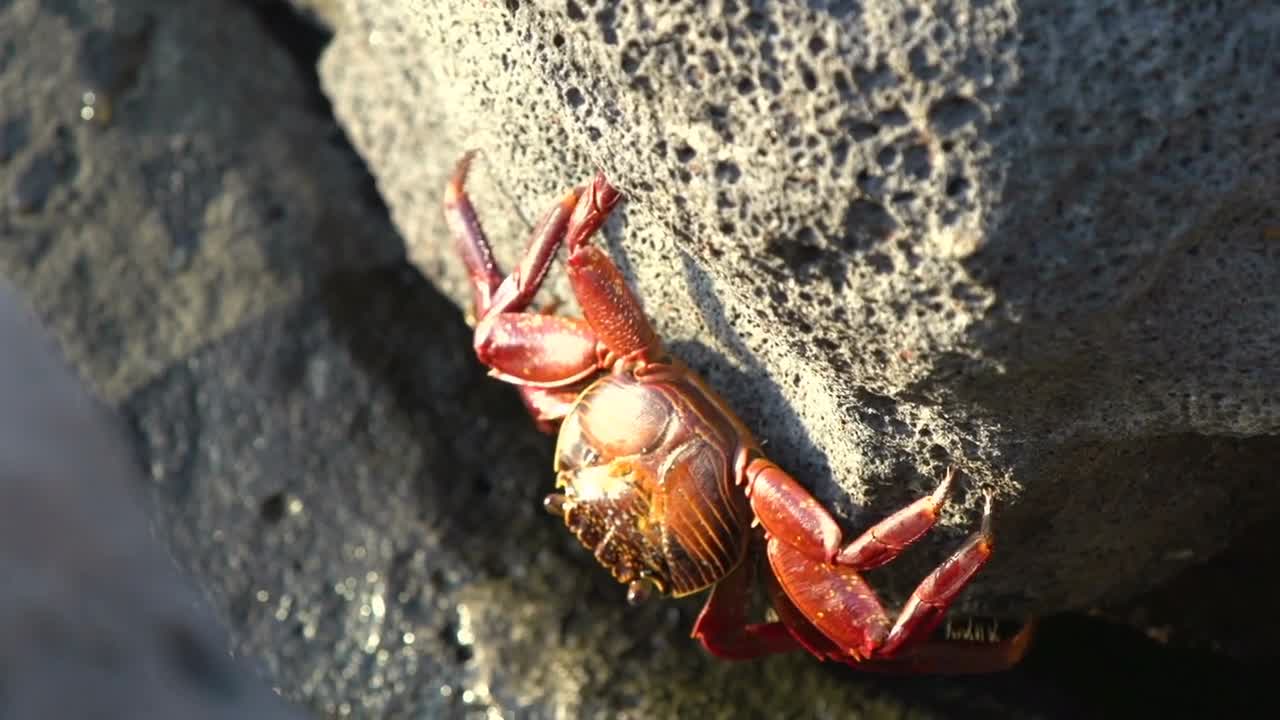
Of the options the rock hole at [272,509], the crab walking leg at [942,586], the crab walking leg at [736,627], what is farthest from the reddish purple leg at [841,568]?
the rock hole at [272,509]

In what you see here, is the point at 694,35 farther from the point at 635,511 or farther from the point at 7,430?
the point at 7,430

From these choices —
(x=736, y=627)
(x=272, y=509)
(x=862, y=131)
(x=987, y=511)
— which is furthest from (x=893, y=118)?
(x=272, y=509)

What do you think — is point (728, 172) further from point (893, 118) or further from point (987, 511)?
point (987, 511)

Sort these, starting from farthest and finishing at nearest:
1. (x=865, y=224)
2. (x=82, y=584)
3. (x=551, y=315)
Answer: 1. (x=82, y=584)
2. (x=551, y=315)
3. (x=865, y=224)

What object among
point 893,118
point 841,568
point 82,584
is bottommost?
point 82,584

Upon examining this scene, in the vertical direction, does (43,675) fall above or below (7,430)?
below

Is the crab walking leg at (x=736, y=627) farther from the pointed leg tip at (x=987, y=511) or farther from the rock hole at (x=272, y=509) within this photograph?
the rock hole at (x=272, y=509)

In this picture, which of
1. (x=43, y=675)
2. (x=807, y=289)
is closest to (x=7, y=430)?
(x=43, y=675)
